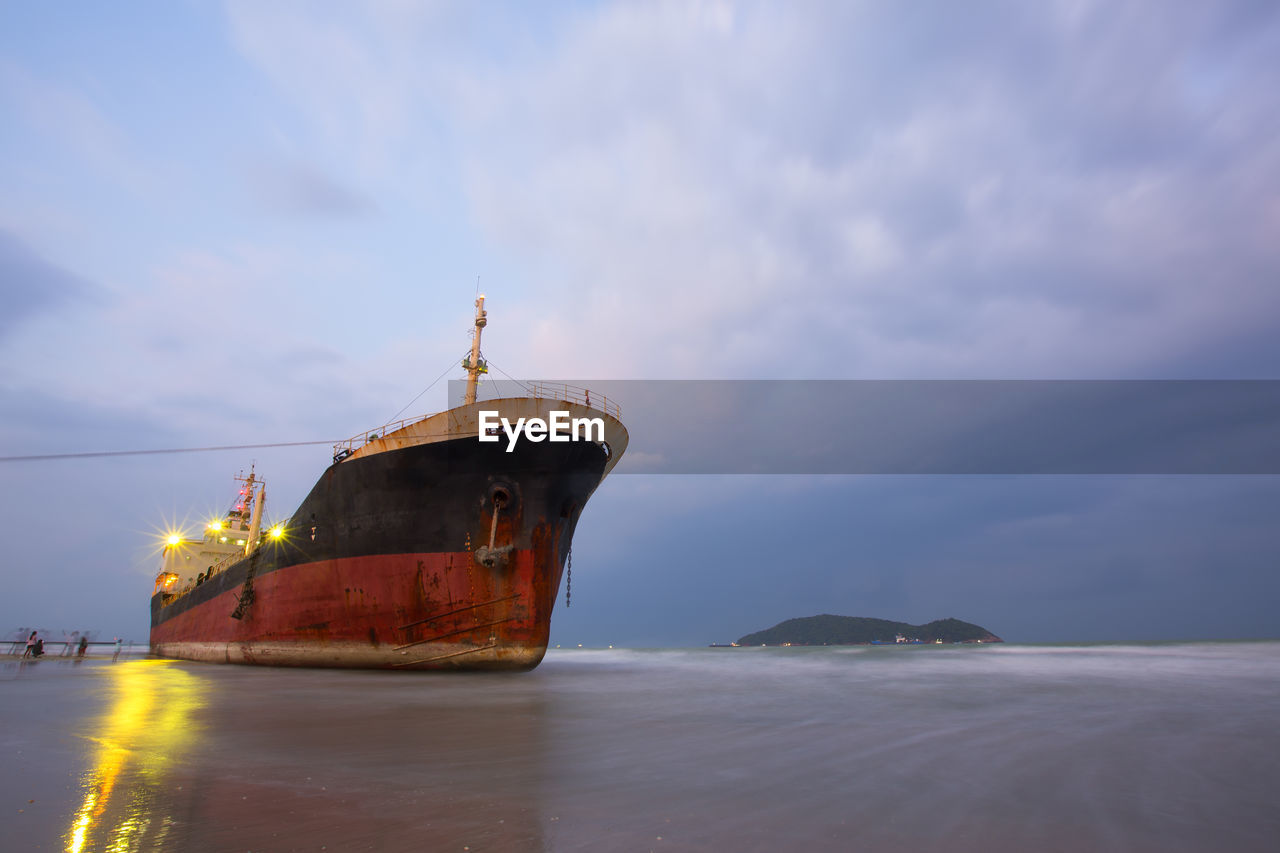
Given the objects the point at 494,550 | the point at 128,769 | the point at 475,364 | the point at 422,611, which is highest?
the point at 475,364

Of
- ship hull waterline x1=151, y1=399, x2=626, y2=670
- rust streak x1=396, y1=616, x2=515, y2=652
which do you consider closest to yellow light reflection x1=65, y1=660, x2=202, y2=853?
rust streak x1=396, y1=616, x2=515, y2=652

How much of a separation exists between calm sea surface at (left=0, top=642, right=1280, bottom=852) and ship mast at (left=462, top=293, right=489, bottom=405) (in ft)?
39.0

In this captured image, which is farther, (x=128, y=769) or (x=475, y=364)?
(x=475, y=364)

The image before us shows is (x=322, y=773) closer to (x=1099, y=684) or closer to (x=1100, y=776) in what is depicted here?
(x=1100, y=776)

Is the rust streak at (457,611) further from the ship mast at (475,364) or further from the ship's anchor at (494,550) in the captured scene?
the ship mast at (475,364)

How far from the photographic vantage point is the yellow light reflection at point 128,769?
326 centimetres

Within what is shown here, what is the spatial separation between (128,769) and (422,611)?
1165cm

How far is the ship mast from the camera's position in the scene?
2017cm

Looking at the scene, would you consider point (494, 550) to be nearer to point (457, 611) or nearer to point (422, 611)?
point (457, 611)

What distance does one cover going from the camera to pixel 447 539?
1622cm

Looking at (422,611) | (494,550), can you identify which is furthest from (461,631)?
(494,550)

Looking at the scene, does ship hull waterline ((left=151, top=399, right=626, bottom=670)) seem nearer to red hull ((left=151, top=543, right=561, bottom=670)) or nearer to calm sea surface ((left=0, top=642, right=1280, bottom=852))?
red hull ((left=151, top=543, right=561, bottom=670))

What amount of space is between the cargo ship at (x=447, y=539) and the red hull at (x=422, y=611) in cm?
3

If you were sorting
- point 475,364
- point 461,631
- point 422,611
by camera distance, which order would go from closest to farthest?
point 461,631, point 422,611, point 475,364
